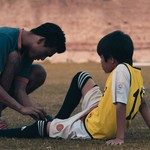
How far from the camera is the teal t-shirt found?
5.07 m

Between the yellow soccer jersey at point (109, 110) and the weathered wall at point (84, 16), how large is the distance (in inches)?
1386

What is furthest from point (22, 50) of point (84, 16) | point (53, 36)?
point (84, 16)

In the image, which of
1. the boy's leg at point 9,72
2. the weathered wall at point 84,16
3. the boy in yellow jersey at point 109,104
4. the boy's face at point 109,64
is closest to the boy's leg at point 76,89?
the boy in yellow jersey at point 109,104

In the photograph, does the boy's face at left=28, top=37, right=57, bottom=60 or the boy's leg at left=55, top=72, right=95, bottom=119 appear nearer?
the boy's leg at left=55, top=72, right=95, bottom=119

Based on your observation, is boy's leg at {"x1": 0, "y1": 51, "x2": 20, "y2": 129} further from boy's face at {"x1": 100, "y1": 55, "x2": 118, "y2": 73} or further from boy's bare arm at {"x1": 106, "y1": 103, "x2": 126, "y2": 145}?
boy's bare arm at {"x1": 106, "y1": 103, "x2": 126, "y2": 145}

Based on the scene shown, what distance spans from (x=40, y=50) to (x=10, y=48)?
250 millimetres

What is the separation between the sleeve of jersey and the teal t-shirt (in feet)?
3.24

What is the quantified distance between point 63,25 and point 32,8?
2437 millimetres

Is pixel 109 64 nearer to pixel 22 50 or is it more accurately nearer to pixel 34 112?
pixel 34 112

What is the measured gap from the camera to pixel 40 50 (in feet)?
17.0

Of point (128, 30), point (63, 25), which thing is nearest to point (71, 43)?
point (63, 25)

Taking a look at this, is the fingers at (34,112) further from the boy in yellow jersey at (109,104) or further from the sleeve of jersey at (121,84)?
the sleeve of jersey at (121,84)

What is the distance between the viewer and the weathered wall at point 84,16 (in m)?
40.4

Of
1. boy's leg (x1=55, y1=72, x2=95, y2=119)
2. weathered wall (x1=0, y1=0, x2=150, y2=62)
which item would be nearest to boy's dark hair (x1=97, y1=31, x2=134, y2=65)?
boy's leg (x1=55, y1=72, x2=95, y2=119)
